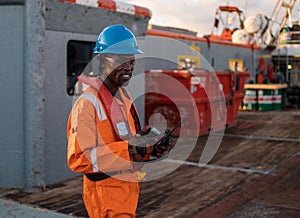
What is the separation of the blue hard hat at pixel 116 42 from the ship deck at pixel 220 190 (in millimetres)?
2644

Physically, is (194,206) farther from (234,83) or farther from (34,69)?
(234,83)

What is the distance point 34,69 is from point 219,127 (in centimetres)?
589

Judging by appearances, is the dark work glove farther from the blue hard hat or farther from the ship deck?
the ship deck

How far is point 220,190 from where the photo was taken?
579 centimetres

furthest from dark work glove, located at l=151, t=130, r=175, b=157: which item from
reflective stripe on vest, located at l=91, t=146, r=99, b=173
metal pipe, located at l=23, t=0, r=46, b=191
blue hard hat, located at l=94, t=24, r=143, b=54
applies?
metal pipe, located at l=23, t=0, r=46, b=191

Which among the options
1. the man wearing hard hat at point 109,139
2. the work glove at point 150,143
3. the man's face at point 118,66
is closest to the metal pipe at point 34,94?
the man wearing hard hat at point 109,139

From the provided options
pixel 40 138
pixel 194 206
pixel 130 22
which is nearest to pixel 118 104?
pixel 194 206

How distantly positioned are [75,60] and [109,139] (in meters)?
3.98

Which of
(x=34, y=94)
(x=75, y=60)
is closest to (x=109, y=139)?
(x=34, y=94)

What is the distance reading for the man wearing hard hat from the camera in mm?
2498

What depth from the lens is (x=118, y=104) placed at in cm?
272

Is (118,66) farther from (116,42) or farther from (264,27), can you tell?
(264,27)

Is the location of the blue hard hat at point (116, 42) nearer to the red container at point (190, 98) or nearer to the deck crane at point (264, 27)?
the red container at point (190, 98)

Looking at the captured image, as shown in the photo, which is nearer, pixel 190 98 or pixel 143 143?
pixel 143 143
